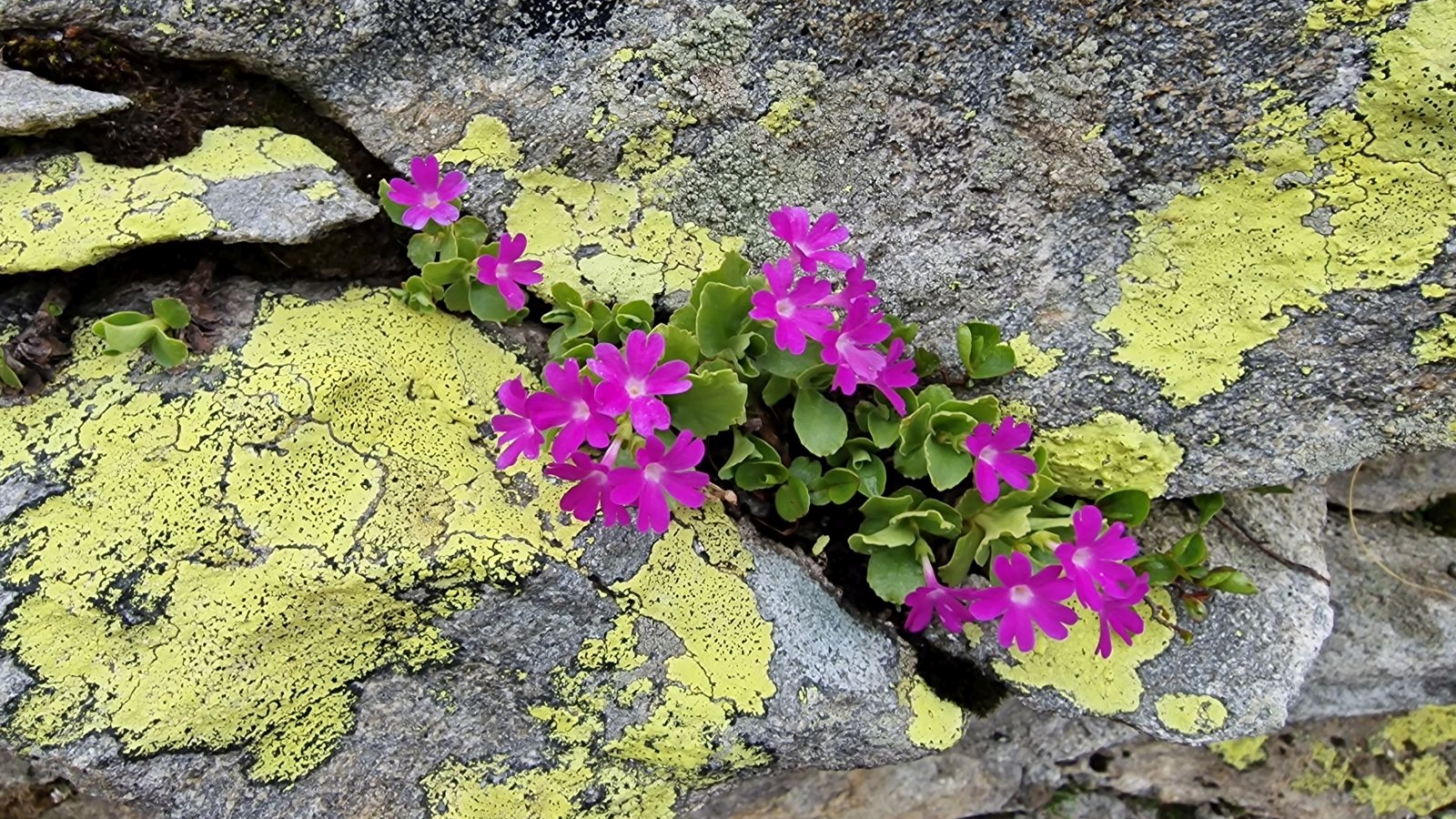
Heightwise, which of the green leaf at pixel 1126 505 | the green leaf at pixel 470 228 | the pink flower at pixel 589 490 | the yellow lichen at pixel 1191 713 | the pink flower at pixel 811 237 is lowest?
the yellow lichen at pixel 1191 713

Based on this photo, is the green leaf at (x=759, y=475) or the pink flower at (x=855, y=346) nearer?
the pink flower at (x=855, y=346)

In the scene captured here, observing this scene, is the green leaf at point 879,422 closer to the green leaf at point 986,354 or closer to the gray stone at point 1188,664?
the green leaf at point 986,354

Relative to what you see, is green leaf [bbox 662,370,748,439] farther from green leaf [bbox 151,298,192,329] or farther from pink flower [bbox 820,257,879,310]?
green leaf [bbox 151,298,192,329]

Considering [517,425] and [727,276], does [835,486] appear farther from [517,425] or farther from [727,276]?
[517,425]

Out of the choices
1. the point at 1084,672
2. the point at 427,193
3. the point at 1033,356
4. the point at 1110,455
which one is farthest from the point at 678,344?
the point at 1084,672

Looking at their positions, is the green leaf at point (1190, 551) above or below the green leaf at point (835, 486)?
below

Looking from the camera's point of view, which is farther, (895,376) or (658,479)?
(895,376)

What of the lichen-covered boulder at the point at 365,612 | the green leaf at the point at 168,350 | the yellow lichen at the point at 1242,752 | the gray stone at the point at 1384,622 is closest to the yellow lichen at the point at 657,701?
the lichen-covered boulder at the point at 365,612
